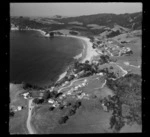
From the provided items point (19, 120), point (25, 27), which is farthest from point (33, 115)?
point (25, 27)

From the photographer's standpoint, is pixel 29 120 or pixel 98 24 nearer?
pixel 29 120

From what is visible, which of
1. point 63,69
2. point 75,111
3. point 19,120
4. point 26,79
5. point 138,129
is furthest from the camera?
point 63,69

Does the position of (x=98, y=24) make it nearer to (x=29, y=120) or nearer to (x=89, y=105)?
(x=89, y=105)

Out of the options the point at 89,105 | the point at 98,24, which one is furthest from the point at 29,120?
the point at 98,24

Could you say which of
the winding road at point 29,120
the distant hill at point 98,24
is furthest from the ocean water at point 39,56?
the winding road at point 29,120

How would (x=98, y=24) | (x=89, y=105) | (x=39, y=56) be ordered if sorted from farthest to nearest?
(x=39, y=56)
(x=98, y=24)
(x=89, y=105)

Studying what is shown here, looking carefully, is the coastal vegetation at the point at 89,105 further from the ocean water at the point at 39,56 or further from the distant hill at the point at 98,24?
the distant hill at the point at 98,24

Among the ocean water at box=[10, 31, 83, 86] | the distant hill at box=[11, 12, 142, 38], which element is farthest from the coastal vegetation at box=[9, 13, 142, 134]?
the distant hill at box=[11, 12, 142, 38]

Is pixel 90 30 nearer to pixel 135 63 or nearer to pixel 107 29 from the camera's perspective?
pixel 107 29
